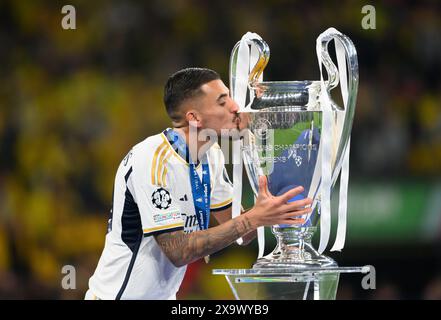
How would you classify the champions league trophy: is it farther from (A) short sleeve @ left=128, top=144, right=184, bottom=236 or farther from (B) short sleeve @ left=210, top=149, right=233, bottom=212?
(B) short sleeve @ left=210, top=149, right=233, bottom=212

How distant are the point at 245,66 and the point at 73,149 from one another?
4.21 meters

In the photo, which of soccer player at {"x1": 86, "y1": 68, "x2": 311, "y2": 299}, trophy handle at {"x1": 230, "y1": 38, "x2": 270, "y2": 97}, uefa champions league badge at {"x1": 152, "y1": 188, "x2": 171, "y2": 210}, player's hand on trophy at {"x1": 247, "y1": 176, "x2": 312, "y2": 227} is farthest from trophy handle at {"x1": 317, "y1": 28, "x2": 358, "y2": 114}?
uefa champions league badge at {"x1": 152, "y1": 188, "x2": 171, "y2": 210}

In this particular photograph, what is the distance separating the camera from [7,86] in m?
7.21

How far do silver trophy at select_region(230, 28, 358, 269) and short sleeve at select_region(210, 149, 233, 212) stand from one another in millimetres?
844

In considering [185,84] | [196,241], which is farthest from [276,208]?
[185,84]

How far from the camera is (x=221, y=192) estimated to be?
12.3ft

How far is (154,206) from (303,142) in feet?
2.38

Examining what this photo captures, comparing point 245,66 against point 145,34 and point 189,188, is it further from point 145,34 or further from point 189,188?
point 145,34

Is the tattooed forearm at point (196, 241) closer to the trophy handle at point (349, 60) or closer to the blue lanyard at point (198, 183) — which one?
the blue lanyard at point (198, 183)

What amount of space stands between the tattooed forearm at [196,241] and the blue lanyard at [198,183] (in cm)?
33

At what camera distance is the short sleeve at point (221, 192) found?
146 inches

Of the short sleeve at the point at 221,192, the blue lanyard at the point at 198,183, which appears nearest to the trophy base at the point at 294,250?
the blue lanyard at the point at 198,183

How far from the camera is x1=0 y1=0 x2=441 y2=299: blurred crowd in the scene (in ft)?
21.6
